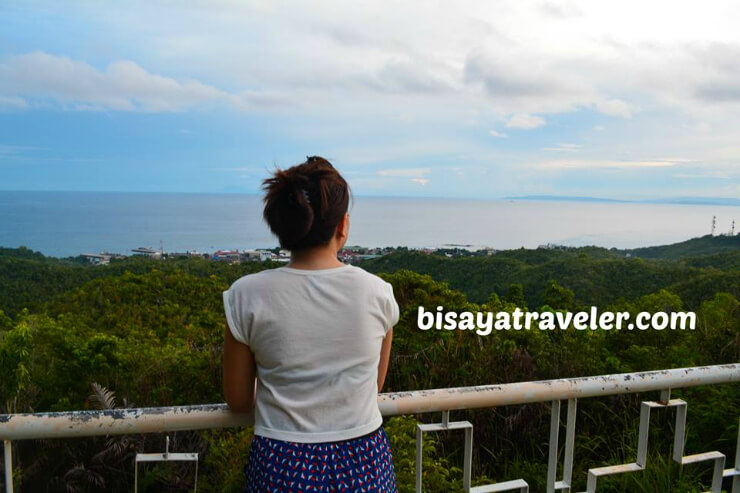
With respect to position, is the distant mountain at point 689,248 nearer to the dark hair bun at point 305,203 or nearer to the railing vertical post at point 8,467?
the dark hair bun at point 305,203

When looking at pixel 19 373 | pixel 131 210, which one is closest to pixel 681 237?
pixel 19 373

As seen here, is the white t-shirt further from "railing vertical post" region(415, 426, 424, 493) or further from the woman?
"railing vertical post" region(415, 426, 424, 493)

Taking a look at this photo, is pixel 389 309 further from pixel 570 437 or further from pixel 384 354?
pixel 570 437

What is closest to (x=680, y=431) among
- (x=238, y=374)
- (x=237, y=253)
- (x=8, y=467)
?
(x=238, y=374)

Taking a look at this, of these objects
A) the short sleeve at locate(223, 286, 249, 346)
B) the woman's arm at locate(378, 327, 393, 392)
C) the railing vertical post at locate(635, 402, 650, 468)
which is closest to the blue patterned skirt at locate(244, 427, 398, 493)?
the woman's arm at locate(378, 327, 393, 392)

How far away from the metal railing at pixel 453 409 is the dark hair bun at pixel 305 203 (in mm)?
587

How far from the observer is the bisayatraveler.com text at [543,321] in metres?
6.19

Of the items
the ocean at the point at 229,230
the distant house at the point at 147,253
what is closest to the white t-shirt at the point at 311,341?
the ocean at the point at 229,230

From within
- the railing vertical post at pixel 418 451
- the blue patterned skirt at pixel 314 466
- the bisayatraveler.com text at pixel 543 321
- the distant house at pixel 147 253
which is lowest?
the distant house at pixel 147 253

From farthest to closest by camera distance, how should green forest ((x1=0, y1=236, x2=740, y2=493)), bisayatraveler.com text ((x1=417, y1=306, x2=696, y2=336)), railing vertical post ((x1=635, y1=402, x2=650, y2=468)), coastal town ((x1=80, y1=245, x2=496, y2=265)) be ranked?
coastal town ((x1=80, y1=245, x2=496, y2=265))
bisayatraveler.com text ((x1=417, y1=306, x2=696, y2=336))
green forest ((x1=0, y1=236, x2=740, y2=493))
railing vertical post ((x1=635, y1=402, x2=650, y2=468))

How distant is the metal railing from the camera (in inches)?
65.9

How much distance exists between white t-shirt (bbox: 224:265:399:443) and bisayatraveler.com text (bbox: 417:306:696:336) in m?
4.38

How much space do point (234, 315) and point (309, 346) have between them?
0.69ft

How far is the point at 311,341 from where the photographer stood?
153 centimetres
